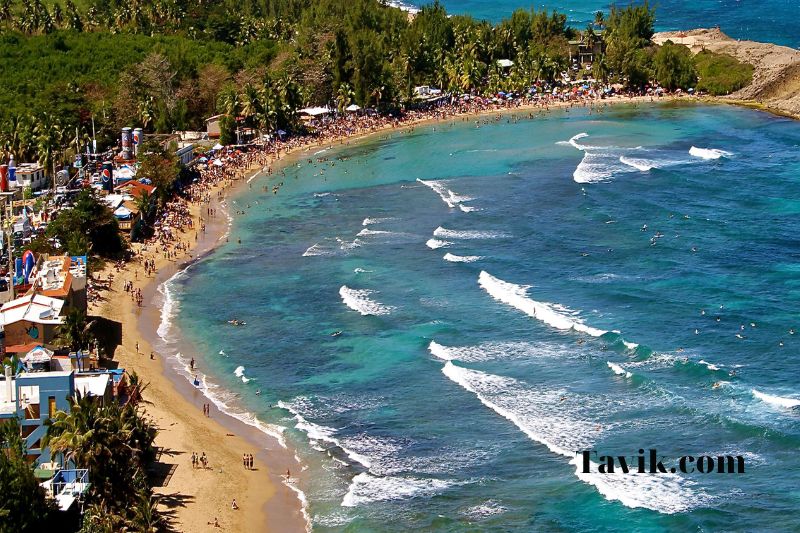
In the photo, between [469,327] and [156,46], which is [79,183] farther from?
[156,46]

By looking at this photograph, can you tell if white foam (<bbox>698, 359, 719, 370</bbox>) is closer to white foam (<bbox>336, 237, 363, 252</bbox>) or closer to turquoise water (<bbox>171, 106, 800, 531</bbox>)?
turquoise water (<bbox>171, 106, 800, 531</bbox>)

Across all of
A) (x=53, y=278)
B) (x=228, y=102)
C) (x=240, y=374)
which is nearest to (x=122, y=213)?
(x=53, y=278)

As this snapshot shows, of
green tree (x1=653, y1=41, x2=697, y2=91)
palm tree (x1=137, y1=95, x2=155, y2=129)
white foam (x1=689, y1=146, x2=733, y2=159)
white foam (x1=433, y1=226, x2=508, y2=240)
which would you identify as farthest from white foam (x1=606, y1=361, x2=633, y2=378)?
green tree (x1=653, y1=41, x2=697, y2=91)

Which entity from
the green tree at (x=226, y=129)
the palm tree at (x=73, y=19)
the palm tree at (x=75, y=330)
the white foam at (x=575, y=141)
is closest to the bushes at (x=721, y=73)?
the white foam at (x=575, y=141)

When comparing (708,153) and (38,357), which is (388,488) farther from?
(708,153)

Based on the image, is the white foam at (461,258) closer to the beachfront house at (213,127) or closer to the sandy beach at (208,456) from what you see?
the sandy beach at (208,456)
